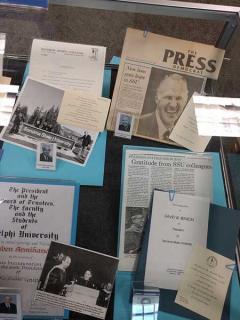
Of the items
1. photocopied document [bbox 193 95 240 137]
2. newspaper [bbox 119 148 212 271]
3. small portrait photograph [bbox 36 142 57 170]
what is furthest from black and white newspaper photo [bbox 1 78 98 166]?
photocopied document [bbox 193 95 240 137]

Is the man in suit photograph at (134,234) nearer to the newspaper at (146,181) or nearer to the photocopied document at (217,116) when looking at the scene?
the newspaper at (146,181)

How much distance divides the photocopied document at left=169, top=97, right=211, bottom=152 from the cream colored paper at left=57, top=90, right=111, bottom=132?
18cm

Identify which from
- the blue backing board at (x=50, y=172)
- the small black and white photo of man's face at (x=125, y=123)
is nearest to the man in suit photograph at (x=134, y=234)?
the blue backing board at (x=50, y=172)

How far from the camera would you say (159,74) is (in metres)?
0.96

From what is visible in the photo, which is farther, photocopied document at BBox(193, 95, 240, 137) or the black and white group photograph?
photocopied document at BBox(193, 95, 240, 137)

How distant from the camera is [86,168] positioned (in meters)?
0.89

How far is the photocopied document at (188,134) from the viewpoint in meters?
0.93

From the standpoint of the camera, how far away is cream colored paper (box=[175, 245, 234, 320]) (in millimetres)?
794

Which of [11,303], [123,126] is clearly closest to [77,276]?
[11,303]

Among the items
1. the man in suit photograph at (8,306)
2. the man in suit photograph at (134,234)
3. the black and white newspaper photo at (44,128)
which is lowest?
the man in suit photograph at (8,306)

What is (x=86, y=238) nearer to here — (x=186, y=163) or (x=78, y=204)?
(x=78, y=204)

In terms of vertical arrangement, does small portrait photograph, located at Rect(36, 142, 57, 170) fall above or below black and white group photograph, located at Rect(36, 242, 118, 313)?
above

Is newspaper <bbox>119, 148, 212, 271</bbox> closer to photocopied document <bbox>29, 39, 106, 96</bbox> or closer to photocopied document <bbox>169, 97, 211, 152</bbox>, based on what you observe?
photocopied document <bbox>169, 97, 211, 152</bbox>

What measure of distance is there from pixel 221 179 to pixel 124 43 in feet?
1.33
